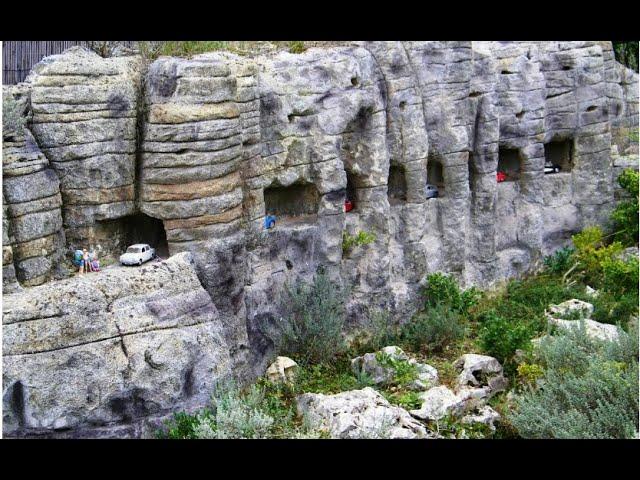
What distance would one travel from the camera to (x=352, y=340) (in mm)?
17859

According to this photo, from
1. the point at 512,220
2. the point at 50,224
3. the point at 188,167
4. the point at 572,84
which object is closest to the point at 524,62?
the point at 572,84

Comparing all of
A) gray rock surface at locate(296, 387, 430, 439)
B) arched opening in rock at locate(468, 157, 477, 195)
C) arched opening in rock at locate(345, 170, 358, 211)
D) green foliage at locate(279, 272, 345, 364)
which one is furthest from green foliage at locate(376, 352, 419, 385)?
arched opening in rock at locate(468, 157, 477, 195)

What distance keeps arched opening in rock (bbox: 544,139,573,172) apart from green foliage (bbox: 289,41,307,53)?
24.3 feet

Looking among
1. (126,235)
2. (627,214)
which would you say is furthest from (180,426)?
(627,214)

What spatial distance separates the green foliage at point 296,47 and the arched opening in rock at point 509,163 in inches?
243

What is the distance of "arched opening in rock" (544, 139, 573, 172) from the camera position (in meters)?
22.3

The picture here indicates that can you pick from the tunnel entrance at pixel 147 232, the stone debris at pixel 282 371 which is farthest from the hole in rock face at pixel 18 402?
the stone debris at pixel 282 371

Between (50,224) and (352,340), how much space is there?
6.41 meters

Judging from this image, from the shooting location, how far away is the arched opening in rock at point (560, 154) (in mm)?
22281

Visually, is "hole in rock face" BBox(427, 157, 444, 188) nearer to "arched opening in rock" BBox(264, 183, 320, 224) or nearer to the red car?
the red car

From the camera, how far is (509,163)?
21.9m

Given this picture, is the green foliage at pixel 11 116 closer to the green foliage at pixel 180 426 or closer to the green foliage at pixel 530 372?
the green foliage at pixel 180 426

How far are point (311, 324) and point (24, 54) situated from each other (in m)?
6.07

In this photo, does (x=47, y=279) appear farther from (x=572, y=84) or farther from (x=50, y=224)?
(x=572, y=84)
